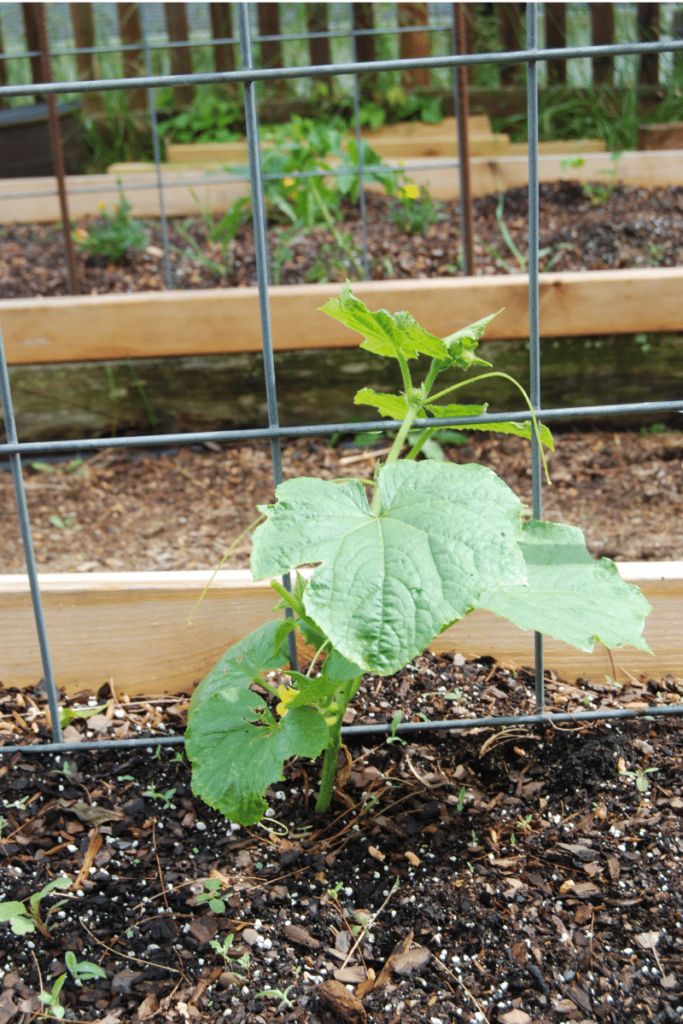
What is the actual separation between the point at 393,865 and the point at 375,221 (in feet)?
8.86

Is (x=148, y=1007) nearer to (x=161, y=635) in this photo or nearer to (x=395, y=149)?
(x=161, y=635)

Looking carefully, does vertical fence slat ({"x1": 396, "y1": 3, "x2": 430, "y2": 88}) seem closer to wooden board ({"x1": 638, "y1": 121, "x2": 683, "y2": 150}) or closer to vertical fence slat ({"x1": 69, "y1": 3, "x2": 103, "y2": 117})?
wooden board ({"x1": 638, "y1": 121, "x2": 683, "y2": 150})

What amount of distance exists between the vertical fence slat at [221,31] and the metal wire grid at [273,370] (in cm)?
369

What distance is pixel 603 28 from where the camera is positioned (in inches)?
185

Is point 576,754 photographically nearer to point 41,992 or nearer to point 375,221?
point 41,992

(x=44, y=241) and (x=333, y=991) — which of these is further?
(x=44, y=241)

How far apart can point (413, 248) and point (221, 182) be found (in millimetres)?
847

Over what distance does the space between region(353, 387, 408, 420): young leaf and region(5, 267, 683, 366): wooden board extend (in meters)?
1.38

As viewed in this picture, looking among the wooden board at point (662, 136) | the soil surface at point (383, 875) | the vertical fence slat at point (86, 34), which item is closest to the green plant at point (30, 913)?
the soil surface at point (383, 875)

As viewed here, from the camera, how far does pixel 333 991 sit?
105 centimetres

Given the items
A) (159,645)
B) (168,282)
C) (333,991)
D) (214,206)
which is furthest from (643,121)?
(333,991)

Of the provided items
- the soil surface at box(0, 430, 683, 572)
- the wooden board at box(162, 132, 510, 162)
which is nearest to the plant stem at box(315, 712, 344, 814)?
the soil surface at box(0, 430, 683, 572)

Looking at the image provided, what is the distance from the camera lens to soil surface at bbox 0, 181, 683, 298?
316 centimetres

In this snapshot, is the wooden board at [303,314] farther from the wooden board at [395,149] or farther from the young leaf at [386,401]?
the wooden board at [395,149]
